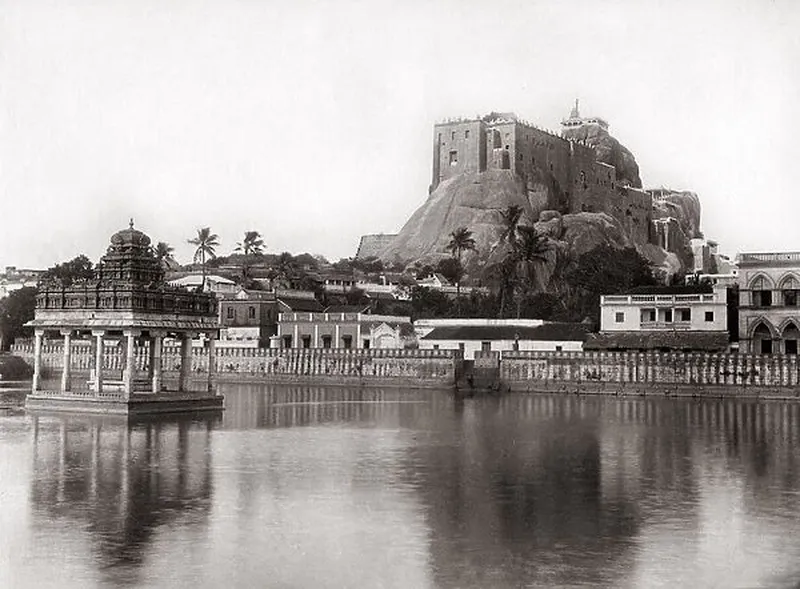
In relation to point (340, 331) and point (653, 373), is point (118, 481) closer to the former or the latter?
point (653, 373)

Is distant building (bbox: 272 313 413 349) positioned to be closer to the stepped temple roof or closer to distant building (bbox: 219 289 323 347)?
distant building (bbox: 219 289 323 347)

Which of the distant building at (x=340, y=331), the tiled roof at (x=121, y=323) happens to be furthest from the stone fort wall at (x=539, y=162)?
the tiled roof at (x=121, y=323)

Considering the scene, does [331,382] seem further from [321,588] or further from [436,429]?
[321,588]

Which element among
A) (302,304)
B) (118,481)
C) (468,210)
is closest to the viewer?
(118,481)

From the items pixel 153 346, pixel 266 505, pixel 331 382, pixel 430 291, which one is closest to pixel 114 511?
pixel 266 505

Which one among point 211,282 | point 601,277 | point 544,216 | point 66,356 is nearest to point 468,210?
point 544,216
